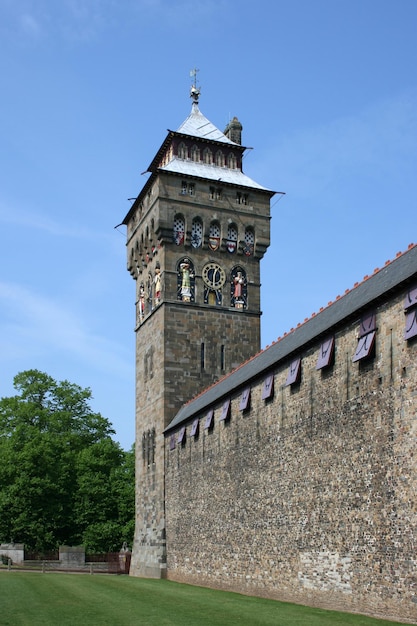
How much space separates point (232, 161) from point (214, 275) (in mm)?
8253

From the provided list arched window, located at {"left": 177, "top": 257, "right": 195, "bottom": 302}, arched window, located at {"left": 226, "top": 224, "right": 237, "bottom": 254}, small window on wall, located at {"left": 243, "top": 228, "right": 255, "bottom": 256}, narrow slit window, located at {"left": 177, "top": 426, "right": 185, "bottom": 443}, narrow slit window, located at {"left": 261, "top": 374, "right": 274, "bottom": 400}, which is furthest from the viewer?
small window on wall, located at {"left": 243, "top": 228, "right": 255, "bottom": 256}

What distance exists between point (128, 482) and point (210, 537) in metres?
27.5

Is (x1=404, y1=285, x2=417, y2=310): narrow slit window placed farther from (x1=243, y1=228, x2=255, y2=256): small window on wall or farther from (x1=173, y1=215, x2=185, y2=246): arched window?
(x1=243, y1=228, x2=255, y2=256): small window on wall

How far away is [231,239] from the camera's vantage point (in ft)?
152

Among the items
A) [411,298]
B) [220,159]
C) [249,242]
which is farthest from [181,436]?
[411,298]

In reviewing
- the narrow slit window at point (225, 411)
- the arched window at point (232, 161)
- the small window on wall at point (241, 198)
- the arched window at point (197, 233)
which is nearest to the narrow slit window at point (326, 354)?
the narrow slit window at point (225, 411)

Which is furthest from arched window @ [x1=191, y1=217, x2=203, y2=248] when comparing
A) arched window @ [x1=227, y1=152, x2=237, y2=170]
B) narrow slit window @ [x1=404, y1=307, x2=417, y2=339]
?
narrow slit window @ [x1=404, y1=307, x2=417, y2=339]

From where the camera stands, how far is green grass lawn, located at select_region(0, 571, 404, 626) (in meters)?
17.0

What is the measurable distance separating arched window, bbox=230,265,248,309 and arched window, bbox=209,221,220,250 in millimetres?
1805

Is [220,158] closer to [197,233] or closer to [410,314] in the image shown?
[197,233]

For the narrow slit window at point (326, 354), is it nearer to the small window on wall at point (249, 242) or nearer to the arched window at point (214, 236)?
the arched window at point (214, 236)

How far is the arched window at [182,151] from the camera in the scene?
156 feet

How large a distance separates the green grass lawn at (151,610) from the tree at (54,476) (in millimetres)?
25949

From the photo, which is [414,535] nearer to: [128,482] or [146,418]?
[146,418]
